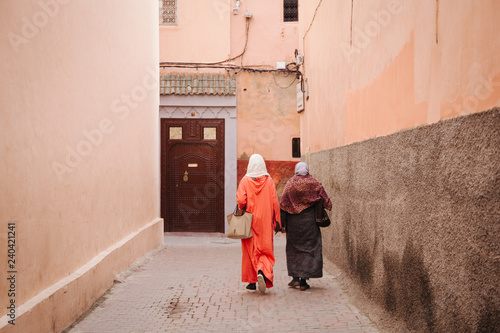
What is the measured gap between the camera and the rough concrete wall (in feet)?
10.9

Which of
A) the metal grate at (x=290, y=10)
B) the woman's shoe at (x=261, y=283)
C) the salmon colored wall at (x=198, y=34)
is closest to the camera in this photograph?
the woman's shoe at (x=261, y=283)

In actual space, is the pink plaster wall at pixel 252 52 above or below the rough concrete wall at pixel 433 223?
above

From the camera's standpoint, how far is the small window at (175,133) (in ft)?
50.6

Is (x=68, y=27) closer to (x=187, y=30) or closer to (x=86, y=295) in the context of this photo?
(x=86, y=295)

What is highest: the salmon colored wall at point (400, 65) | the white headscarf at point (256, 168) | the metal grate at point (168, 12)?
the metal grate at point (168, 12)

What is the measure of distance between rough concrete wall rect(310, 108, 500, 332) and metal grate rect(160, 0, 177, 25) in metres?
10.1

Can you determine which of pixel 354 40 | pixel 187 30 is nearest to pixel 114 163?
pixel 354 40

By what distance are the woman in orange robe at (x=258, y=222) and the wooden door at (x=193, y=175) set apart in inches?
309

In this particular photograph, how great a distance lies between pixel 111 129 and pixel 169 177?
7.34m

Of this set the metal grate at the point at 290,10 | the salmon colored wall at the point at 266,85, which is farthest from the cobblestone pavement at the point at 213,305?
the metal grate at the point at 290,10

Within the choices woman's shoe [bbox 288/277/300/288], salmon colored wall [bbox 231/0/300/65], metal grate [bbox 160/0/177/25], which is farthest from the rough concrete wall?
metal grate [bbox 160/0/177/25]

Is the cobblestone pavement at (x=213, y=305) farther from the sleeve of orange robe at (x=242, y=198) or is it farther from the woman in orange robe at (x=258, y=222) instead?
the sleeve of orange robe at (x=242, y=198)

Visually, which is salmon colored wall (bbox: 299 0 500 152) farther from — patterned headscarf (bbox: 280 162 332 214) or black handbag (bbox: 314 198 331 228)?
black handbag (bbox: 314 198 331 228)

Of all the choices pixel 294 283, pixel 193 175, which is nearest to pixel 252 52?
pixel 193 175
